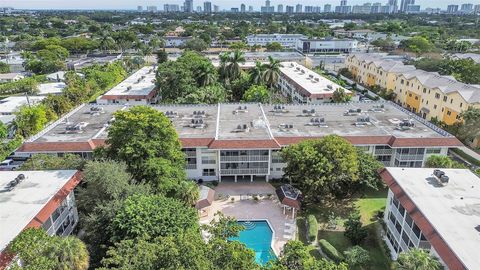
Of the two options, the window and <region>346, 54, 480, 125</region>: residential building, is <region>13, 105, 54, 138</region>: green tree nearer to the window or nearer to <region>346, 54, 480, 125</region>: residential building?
the window

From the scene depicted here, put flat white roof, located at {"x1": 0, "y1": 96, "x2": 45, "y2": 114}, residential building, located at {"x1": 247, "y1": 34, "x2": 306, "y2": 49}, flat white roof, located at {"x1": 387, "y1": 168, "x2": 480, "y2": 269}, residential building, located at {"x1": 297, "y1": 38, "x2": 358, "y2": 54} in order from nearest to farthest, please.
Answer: flat white roof, located at {"x1": 387, "y1": 168, "x2": 480, "y2": 269}, flat white roof, located at {"x1": 0, "y1": 96, "x2": 45, "y2": 114}, residential building, located at {"x1": 297, "y1": 38, "x2": 358, "y2": 54}, residential building, located at {"x1": 247, "y1": 34, "x2": 306, "y2": 49}

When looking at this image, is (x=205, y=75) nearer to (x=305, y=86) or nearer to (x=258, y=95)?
(x=258, y=95)

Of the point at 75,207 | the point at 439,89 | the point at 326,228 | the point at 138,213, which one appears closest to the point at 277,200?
the point at 326,228

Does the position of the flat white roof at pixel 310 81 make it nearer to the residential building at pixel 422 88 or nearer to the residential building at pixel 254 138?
the residential building at pixel 422 88

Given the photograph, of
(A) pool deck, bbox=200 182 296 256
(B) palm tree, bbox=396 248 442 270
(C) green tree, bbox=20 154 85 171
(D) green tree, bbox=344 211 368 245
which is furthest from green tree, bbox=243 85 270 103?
(B) palm tree, bbox=396 248 442 270

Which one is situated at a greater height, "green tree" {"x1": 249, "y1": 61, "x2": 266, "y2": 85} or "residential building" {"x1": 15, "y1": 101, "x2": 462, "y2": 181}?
"green tree" {"x1": 249, "y1": 61, "x2": 266, "y2": 85}

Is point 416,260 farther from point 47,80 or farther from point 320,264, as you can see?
point 47,80

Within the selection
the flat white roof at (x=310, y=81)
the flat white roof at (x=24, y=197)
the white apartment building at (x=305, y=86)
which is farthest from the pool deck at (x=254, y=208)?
the flat white roof at (x=310, y=81)
